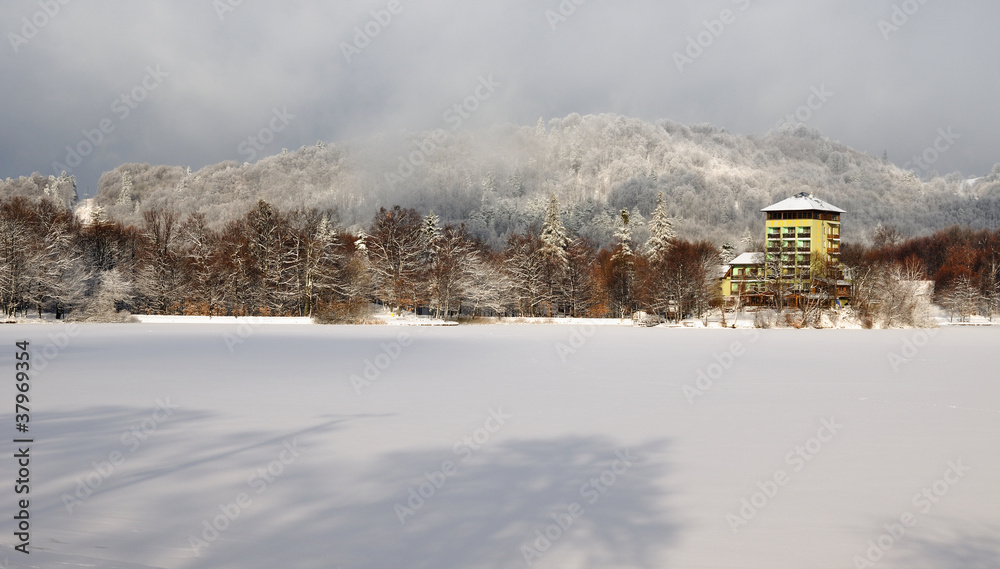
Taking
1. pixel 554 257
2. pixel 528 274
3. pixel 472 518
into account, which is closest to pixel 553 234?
pixel 554 257

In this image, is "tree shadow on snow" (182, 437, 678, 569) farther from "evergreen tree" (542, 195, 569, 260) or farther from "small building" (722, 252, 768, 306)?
"small building" (722, 252, 768, 306)

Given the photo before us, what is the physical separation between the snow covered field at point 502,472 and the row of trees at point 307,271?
43078mm

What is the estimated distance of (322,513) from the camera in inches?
292

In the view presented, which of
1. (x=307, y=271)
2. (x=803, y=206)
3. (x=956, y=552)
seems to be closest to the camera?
(x=956, y=552)

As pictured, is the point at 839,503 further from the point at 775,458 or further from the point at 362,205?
the point at 362,205

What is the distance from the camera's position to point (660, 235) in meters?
80.4

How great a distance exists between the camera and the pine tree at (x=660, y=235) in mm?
78188

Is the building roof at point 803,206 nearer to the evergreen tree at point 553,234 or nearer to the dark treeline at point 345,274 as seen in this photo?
the dark treeline at point 345,274

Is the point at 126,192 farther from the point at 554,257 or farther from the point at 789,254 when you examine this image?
the point at 789,254

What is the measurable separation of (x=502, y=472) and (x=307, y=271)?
54.8 m

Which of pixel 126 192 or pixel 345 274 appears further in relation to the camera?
pixel 126 192

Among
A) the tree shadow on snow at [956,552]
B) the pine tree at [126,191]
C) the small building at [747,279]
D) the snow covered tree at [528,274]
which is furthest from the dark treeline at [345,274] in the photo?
the pine tree at [126,191]

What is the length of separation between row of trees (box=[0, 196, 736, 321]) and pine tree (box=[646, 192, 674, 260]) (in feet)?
0.57

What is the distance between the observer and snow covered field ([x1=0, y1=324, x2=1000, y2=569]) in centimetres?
652
